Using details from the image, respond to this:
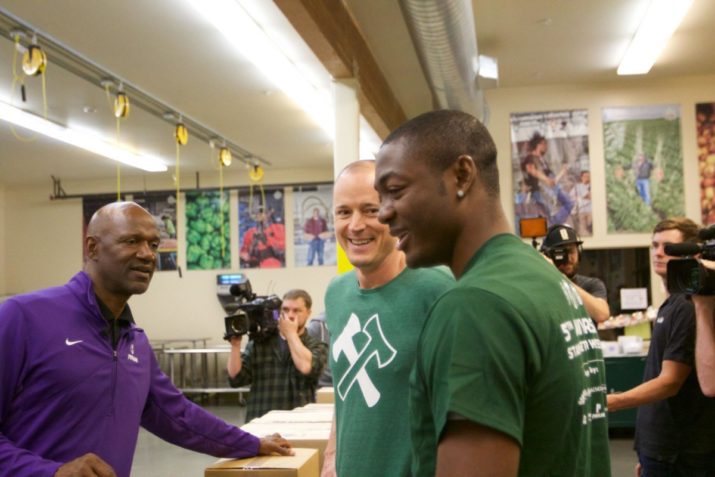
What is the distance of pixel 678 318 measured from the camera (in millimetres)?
2768

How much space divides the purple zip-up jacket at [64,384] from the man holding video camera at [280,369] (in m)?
1.91

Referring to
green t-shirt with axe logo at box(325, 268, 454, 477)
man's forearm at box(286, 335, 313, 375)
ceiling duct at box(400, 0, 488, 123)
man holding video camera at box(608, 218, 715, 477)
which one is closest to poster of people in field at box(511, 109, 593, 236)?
ceiling duct at box(400, 0, 488, 123)

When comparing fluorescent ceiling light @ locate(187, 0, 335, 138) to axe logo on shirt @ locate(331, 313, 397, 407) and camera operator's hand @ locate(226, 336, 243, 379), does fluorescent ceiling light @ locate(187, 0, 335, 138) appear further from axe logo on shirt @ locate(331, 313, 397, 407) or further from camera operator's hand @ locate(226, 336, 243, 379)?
axe logo on shirt @ locate(331, 313, 397, 407)

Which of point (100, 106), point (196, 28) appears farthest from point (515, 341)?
point (100, 106)

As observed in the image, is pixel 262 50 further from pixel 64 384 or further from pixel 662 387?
pixel 64 384

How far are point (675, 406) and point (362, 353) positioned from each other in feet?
5.17

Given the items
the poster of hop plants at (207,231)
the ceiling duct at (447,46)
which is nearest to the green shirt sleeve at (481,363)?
the ceiling duct at (447,46)

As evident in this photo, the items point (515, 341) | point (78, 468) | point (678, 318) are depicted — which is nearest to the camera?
Result: point (515, 341)

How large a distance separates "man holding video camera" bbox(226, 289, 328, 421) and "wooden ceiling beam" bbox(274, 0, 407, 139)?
6.05 ft

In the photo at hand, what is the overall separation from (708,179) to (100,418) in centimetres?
806

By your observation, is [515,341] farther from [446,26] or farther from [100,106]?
[100,106]

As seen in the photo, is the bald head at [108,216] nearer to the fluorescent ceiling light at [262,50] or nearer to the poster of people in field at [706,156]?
the fluorescent ceiling light at [262,50]

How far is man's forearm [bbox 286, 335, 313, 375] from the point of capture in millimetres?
4109

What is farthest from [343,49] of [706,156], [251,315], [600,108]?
[706,156]
